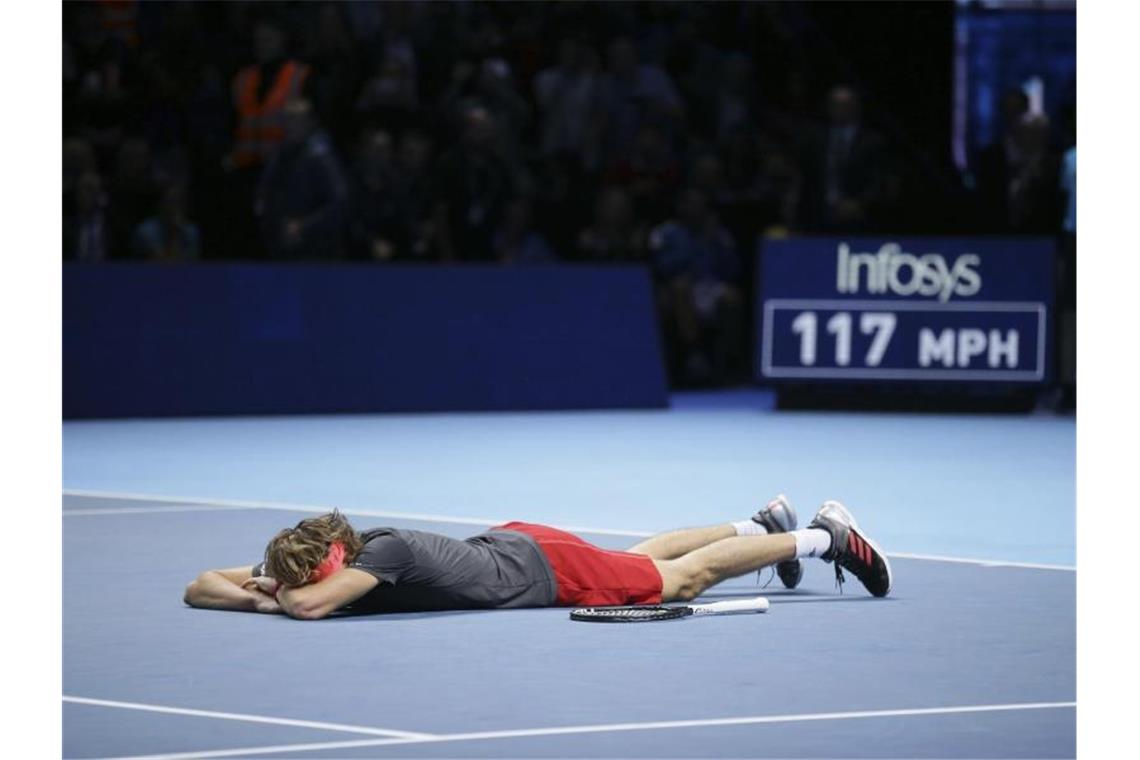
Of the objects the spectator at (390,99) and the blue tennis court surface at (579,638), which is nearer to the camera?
the blue tennis court surface at (579,638)

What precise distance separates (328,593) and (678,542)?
5.17ft

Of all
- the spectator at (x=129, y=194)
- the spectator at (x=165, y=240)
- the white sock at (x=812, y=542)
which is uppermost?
the spectator at (x=129, y=194)

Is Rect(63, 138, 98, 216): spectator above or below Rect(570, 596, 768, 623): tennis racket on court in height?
above

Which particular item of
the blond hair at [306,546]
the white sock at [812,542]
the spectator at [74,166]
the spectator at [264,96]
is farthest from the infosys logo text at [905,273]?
the blond hair at [306,546]

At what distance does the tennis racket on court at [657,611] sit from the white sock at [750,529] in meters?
0.59

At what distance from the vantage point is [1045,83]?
87.1 feet

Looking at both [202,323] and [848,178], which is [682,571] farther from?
[848,178]

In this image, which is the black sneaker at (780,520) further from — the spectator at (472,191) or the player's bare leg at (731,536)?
the spectator at (472,191)

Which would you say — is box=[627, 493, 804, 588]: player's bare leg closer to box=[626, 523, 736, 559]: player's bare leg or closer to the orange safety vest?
box=[626, 523, 736, 559]: player's bare leg

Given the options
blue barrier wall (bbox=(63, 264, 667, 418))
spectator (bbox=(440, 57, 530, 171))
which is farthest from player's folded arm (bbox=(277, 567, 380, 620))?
spectator (bbox=(440, 57, 530, 171))

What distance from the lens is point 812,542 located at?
9.36 metres

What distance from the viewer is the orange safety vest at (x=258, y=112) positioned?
67.3ft

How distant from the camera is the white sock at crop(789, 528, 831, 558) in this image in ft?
30.7
